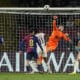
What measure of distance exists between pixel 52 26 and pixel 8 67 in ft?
7.44

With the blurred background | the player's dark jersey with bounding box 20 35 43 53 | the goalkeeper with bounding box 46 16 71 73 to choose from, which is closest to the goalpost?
the goalkeeper with bounding box 46 16 71 73

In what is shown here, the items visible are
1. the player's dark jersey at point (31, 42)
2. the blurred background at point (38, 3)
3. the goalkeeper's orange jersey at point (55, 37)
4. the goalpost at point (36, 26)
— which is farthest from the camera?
the blurred background at point (38, 3)

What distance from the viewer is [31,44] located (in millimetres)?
23531

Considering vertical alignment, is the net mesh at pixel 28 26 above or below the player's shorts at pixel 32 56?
above

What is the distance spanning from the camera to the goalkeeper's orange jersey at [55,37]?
2373 centimetres

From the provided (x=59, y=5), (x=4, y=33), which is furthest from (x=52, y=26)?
(x=59, y=5)

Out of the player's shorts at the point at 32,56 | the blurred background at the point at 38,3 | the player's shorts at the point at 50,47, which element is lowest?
→ the player's shorts at the point at 32,56

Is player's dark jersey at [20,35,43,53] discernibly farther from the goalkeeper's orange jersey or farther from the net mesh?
the net mesh

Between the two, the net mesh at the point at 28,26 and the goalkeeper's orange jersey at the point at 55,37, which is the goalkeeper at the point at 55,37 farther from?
the net mesh at the point at 28,26

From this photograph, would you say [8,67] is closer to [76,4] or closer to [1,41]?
[1,41]

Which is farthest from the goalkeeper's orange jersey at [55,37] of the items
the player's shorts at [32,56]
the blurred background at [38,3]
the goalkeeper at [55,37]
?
the blurred background at [38,3]

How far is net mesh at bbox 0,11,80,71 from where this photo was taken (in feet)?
80.0

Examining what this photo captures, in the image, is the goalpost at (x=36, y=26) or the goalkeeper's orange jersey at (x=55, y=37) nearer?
the goalkeeper's orange jersey at (x=55, y=37)

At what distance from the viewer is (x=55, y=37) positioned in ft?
78.3
